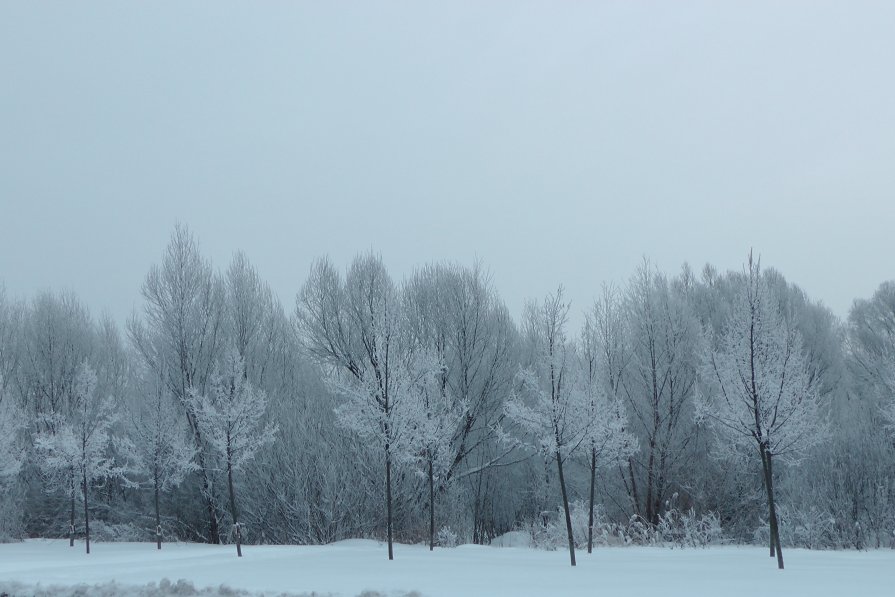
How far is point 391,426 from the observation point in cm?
1830

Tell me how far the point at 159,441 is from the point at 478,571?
Answer: 1469 centimetres

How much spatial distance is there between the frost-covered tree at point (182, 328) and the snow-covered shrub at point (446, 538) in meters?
10.7

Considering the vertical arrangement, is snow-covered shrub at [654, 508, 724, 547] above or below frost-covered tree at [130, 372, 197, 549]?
below

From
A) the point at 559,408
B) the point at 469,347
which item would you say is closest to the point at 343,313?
the point at 469,347

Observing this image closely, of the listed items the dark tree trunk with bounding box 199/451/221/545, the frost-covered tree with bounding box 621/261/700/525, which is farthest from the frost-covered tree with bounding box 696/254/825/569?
the dark tree trunk with bounding box 199/451/221/545

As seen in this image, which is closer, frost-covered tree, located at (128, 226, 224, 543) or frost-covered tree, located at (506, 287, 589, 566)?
frost-covered tree, located at (506, 287, 589, 566)

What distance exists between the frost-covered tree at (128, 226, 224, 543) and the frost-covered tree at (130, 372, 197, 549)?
2.31 m

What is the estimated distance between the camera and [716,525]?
870 inches

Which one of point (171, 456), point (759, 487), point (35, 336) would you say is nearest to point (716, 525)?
point (759, 487)

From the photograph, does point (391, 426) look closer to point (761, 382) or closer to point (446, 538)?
point (446, 538)

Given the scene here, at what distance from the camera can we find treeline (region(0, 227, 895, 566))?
21.0 m

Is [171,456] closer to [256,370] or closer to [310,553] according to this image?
[256,370]

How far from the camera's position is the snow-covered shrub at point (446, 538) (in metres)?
22.2

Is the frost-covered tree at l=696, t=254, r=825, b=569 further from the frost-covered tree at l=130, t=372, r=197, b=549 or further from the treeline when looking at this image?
the frost-covered tree at l=130, t=372, r=197, b=549
